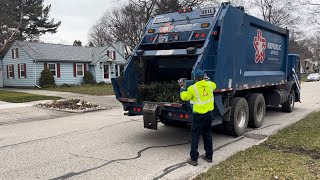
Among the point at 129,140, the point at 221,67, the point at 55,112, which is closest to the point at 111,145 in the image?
the point at 129,140

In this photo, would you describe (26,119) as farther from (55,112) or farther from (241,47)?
(241,47)

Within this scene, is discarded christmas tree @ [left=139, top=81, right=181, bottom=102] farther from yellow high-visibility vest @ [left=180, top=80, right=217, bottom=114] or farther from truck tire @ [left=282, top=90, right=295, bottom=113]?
truck tire @ [left=282, top=90, right=295, bottom=113]

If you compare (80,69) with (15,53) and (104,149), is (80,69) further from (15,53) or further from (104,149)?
(104,149)

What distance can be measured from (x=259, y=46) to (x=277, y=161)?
4548 mm

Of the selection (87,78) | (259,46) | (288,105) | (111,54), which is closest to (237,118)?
(259,46)

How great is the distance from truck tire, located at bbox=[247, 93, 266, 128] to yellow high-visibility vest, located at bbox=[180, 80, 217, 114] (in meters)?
3.47

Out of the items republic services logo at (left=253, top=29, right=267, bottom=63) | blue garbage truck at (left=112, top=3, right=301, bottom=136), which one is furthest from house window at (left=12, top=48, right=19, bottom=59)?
republic services logo at (left=253, top=29, right=267, bottom=63)

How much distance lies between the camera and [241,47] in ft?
27.0

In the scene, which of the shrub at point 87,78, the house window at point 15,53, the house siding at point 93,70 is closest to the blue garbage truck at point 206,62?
the shrub at point 87,78

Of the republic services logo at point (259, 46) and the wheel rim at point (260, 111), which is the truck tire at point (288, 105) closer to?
the wheel rim at point (260, 111)

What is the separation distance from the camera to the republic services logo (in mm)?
9298

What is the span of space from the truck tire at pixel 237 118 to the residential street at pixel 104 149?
0.22 metres

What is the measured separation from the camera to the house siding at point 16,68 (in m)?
30.0

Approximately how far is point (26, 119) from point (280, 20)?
4504 centimetres
